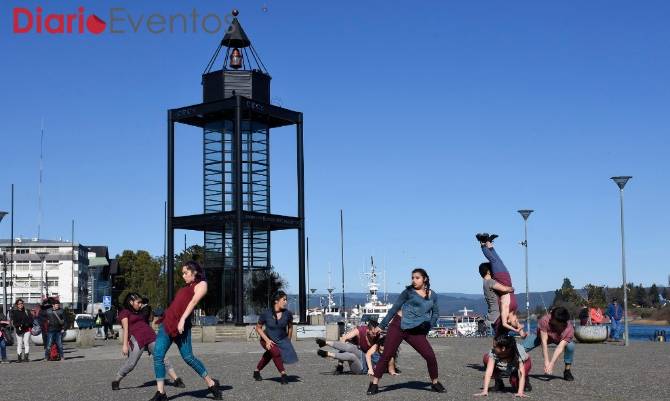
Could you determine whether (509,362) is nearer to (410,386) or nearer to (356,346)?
(410,386)

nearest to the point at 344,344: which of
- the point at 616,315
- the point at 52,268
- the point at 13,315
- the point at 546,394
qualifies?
the point at 546,394

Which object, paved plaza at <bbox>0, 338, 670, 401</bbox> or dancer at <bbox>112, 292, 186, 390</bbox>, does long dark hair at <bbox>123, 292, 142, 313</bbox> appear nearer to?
dancer at <bbox>112, 292, 186, 390</bbox>

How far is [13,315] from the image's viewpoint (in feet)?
88.1

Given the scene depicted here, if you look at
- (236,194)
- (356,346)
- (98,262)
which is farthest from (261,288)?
(98,262)

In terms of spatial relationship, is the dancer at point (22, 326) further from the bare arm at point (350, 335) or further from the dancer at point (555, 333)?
the dancer at point (555, 333)

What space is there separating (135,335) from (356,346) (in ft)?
13.4

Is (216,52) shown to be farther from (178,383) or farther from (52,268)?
(52,268)

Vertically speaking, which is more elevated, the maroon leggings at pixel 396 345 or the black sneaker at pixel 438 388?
the maroon leggings at pixel 396 345

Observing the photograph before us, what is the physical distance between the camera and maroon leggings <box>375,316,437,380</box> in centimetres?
1423

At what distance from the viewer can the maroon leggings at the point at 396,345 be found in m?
14.2

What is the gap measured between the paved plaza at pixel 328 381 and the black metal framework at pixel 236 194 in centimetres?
2584

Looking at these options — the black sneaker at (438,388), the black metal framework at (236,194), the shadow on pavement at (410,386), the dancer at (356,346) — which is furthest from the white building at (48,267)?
the black sneaker at (438,388)

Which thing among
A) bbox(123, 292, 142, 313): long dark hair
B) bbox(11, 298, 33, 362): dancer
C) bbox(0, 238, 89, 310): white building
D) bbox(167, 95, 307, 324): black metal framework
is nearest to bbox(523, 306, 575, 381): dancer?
bbox(123, 292, 142, 313): long dark hair

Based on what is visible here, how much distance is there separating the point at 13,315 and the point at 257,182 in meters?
26.1
